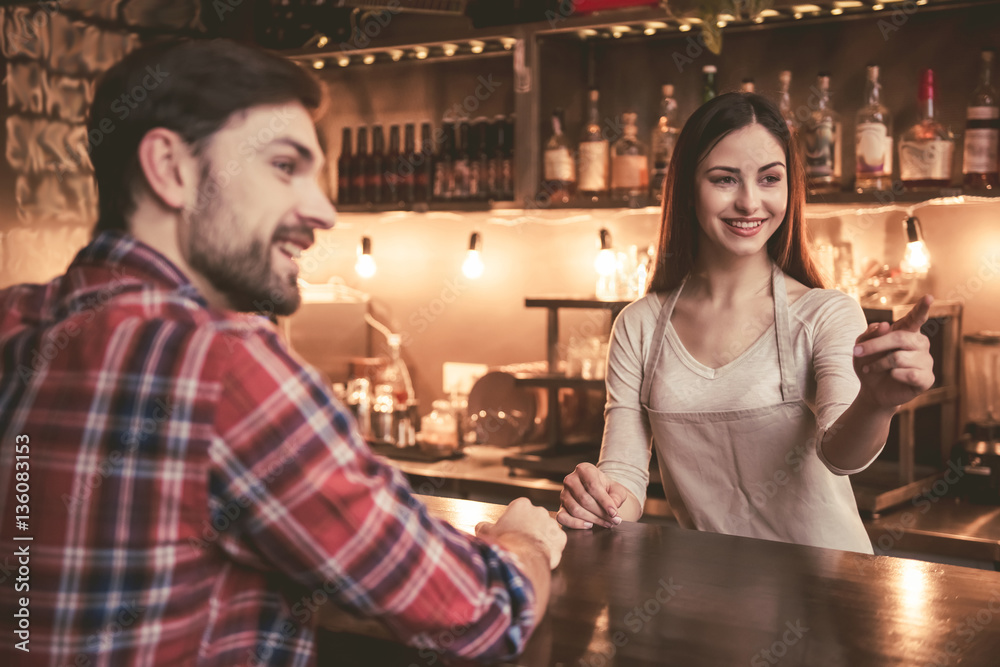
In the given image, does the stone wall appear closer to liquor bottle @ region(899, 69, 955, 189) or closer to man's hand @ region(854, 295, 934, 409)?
liquor bottle @ region(899, 69, 955, 189)

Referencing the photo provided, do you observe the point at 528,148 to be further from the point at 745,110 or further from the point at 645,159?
the point at 745,110

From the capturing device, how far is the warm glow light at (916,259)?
97.1 inches

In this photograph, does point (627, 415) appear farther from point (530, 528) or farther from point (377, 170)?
point (377, 170)

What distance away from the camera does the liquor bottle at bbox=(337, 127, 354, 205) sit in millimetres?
3395

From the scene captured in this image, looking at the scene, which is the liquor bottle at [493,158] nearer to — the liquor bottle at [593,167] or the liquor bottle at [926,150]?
the liquor bottle at [593,167]

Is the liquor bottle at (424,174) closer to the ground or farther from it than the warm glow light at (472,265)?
farther from it

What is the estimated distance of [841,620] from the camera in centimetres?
101

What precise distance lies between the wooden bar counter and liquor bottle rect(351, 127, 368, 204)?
2257 millimetres

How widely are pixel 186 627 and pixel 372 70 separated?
3008 millimetres

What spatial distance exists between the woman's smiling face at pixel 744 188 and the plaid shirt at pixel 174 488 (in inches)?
38.9

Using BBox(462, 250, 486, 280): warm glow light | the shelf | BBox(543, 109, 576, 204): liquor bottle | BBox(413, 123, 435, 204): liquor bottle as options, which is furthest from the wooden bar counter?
BBox(413, 123, 435, 204): liquor bottle

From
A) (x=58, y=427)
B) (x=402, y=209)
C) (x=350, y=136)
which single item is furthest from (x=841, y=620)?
(x=350, y=136)

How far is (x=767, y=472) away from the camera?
1.61 metres

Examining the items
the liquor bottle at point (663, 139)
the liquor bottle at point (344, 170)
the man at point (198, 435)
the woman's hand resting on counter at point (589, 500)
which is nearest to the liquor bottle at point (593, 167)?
the liquor bottle at point (663, 139)
